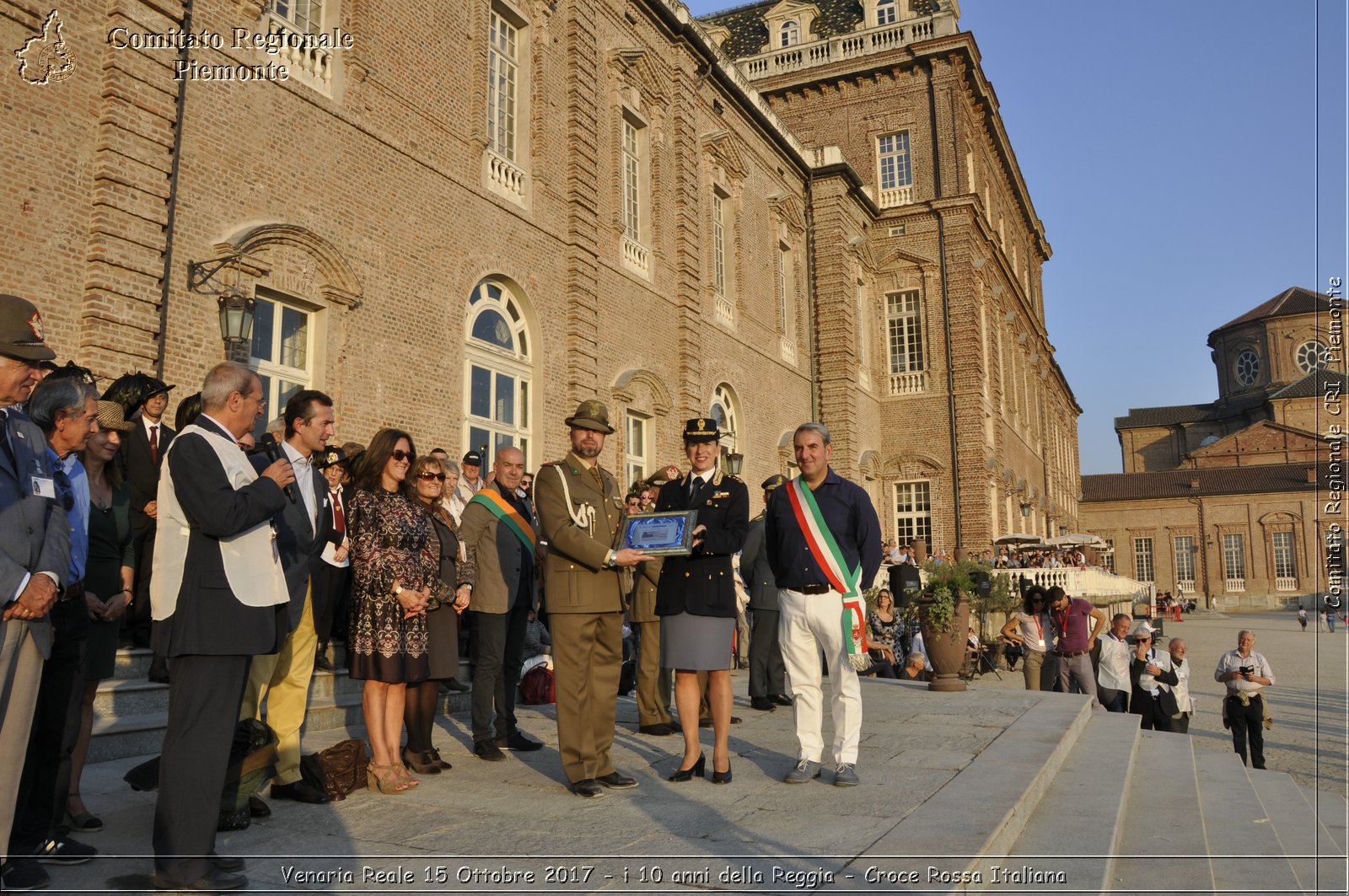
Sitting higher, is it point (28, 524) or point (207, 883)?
point (28, 524)

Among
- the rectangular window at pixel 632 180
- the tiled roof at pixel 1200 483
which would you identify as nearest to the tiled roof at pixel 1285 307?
the tiled roof at pixel 1200 483

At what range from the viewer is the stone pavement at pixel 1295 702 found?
39.9 feet

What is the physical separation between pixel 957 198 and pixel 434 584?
28826 mm

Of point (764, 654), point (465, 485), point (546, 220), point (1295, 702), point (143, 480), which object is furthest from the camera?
point (1295, 702)

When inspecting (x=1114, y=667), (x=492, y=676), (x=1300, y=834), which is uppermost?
(x=492, y=676)

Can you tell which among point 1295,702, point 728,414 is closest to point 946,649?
point 1295,702

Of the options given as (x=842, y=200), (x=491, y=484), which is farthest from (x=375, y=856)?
(x=842, y=200)

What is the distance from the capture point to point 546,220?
51.8 ft

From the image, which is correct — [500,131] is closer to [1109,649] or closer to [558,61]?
[558,61]

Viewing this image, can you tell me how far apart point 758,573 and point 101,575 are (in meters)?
5.52

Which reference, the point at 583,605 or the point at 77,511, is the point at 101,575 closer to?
the point at 77,511

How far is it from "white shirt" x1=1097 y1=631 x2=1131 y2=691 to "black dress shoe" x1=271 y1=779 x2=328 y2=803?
9411 millimetres

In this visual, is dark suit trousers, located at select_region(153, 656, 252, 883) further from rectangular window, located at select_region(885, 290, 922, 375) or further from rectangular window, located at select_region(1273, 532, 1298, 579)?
rectangular window, located at select_region(1273, 532, 1298, 579)

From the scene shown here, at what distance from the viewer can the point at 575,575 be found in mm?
5301
